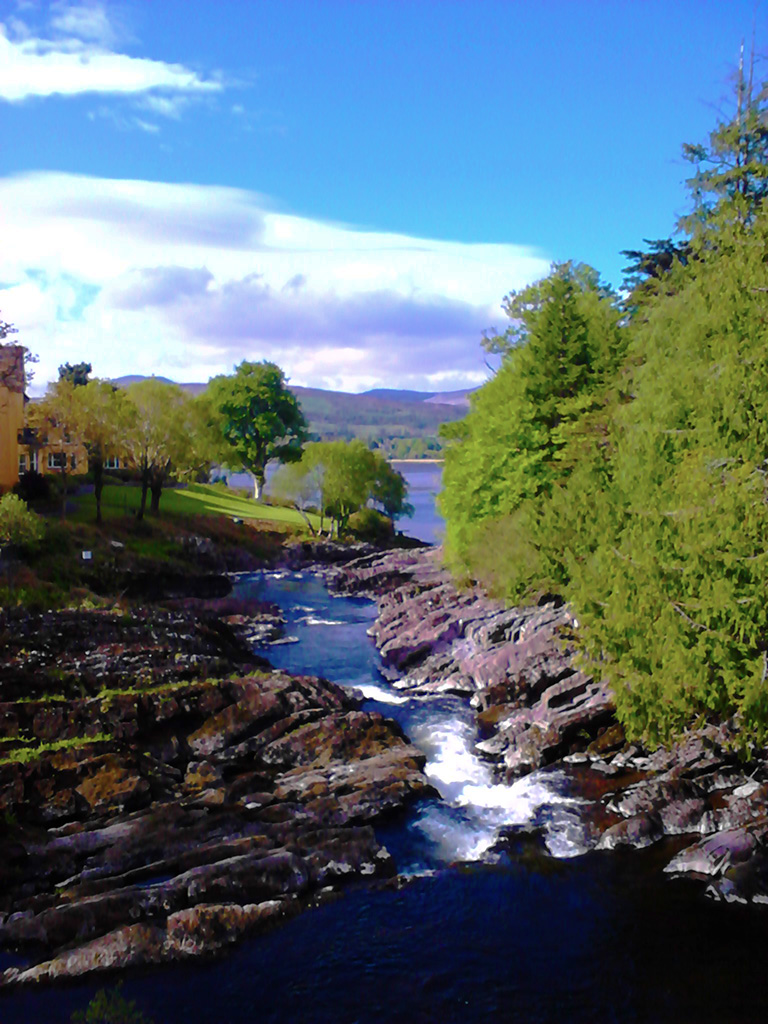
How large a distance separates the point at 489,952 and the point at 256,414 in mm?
87588

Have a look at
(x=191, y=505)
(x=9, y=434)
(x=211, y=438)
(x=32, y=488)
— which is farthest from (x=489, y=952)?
(x=191, y=505)

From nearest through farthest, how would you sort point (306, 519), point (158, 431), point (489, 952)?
point (489, 952), point (158, 431), point (306, 519)

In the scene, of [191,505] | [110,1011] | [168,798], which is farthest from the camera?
[191,505]

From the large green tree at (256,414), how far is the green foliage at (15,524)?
5015 centimetres

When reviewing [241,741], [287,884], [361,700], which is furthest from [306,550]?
[287,884]

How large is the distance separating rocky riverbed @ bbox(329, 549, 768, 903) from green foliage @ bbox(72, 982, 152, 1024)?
1210 centimetres

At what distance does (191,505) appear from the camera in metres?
82.4

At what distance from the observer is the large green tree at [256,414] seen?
324 ft

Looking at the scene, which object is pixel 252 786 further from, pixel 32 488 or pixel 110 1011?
pixel 32 488

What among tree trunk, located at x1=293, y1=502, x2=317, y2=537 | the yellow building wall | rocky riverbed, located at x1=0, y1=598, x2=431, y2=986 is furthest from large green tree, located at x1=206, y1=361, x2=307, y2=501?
rocky riverbed, located at x1=0, y1=598, x2=431, y2=986

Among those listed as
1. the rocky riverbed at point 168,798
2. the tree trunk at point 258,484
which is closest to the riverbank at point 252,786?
the rocky riverbed at point 168,798

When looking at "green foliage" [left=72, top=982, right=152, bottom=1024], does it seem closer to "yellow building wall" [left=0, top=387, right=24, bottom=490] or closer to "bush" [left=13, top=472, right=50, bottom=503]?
"yellow building wall" [left=0, top=387, right=24, bottom=490]

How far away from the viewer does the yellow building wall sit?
A: 184 feet

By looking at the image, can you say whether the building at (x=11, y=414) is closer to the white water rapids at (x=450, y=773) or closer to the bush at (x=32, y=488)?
the bush at (x=32, y=488)
